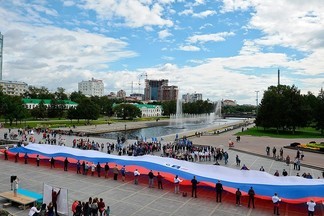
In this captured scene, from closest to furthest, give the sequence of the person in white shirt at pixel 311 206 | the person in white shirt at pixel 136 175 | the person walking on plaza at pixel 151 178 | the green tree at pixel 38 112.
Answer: the person in white shirt at pixel 311 206 → the person walking on plaza at pixel 151 178 → the person in white shirt at pixel 136 175 → the green tree at pixel 38 112

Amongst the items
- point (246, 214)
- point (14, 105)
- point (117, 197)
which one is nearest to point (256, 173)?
point (246, 214)

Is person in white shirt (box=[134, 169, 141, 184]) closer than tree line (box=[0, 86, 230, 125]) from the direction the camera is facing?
Yes

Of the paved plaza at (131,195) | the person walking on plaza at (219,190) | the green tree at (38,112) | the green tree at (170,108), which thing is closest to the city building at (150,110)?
the green tree at (170,108)

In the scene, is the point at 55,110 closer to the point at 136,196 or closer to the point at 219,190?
the point at 136,196

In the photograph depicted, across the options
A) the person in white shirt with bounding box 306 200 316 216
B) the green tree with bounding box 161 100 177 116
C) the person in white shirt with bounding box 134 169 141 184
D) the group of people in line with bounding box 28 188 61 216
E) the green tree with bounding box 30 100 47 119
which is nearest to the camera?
the group of people in line with bounding box 28 188 61 216

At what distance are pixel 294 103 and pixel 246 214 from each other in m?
57.9

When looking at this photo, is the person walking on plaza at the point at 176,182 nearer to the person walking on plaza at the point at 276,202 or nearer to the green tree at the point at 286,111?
the person walking on plaza at the point at 276,202

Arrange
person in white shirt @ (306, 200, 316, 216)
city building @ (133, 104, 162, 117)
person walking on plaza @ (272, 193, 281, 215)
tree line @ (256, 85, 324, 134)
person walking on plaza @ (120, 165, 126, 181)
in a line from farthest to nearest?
1. city building @ (133, 104, 162, 117)
2. tree line @ (256, 85, 324, 134)
3. person walking on plaza @ (120, 165, 126, 181)
4. person walking on plaza @ (272, 193, 281, 215)
5. person in white shirt @ (306, 200, 316, 216)

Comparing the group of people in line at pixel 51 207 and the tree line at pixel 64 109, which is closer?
the group of people in line at pixel 51 207

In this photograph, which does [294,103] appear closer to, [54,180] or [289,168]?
[289,168]

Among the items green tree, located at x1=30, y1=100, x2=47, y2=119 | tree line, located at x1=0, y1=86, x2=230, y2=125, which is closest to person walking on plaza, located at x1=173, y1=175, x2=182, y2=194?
tree line, located at x1=0, y1=86, x2=230, y2=125

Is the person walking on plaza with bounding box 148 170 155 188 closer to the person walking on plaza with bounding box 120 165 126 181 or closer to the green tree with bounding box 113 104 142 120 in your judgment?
the person walking on plaza with bounding box 120 165 126 181

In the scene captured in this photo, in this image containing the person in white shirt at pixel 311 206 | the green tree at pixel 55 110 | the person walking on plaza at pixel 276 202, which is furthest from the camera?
the green tree at pixel 55 110

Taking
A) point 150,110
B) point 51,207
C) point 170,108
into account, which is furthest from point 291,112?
point 150,110
